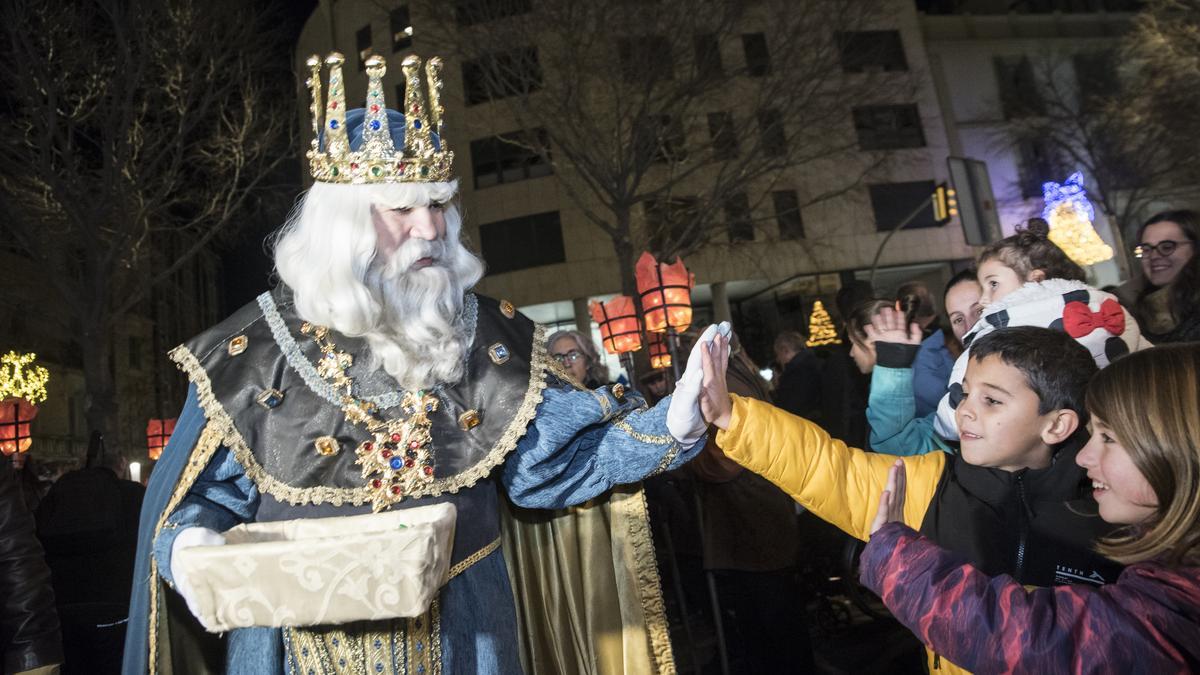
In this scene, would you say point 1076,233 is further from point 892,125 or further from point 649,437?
point 892,125

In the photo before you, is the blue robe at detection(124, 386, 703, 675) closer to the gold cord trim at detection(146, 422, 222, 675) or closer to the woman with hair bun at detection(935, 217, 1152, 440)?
the gold cord trim at detection(146, 422, 222, 675)

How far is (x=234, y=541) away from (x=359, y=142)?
1.12m

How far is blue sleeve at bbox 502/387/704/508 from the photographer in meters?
2.19

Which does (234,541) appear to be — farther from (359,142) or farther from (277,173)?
(277,173)

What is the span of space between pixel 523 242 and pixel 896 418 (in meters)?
19.2

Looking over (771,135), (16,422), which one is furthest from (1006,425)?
(771,135)

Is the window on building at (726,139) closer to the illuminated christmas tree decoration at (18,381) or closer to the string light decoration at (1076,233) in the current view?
the string light decoration at (1076,233)

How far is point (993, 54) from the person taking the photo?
81.3 feet

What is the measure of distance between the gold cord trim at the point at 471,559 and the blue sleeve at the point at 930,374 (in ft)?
6.66

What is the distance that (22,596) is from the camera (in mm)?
2664

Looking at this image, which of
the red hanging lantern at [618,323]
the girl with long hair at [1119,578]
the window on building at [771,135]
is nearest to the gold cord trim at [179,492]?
the girl with long hair at [1119,578]

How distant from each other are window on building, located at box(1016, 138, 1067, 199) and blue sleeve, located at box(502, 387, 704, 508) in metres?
25.1

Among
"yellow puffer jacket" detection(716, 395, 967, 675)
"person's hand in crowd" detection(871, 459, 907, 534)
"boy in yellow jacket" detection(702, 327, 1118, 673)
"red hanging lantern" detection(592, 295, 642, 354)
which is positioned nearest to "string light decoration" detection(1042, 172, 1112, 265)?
"red hanging lantern" detection(592, 295, 642, 354)

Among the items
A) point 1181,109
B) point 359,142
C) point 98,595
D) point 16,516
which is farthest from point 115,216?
point 1181,109
